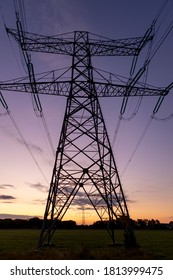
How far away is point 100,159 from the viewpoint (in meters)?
25.1

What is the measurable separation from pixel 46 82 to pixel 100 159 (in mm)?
6280

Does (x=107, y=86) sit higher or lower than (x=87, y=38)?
lower

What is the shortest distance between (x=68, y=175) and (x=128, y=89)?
7075 millimetres
